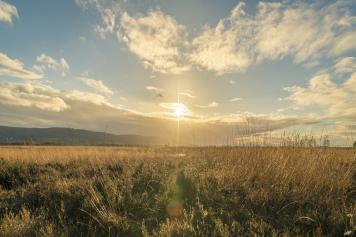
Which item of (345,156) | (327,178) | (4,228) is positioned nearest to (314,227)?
(327,178)

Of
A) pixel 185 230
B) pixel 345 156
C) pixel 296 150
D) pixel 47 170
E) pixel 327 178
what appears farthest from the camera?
pixel 47 170

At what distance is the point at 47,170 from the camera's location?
11.0 meters

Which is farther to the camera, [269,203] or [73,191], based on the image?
[73,191]

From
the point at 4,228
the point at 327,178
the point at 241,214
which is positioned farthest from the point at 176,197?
the point at 327,178

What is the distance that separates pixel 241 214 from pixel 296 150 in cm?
498

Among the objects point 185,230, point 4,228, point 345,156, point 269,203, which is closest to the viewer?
point 185,230

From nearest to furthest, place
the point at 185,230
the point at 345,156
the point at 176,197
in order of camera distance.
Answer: the point at 185,230, the point at 176,197, the point at 345,156

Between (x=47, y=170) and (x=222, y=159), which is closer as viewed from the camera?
Answer: (x=222, y=159)

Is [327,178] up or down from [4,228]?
up

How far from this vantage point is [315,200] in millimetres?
5207

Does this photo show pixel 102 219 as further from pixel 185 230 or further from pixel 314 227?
pixel 314 227

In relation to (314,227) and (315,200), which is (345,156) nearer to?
(315,200)

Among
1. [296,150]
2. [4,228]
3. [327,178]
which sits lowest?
[4,228]

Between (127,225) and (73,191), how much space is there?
111 inches
